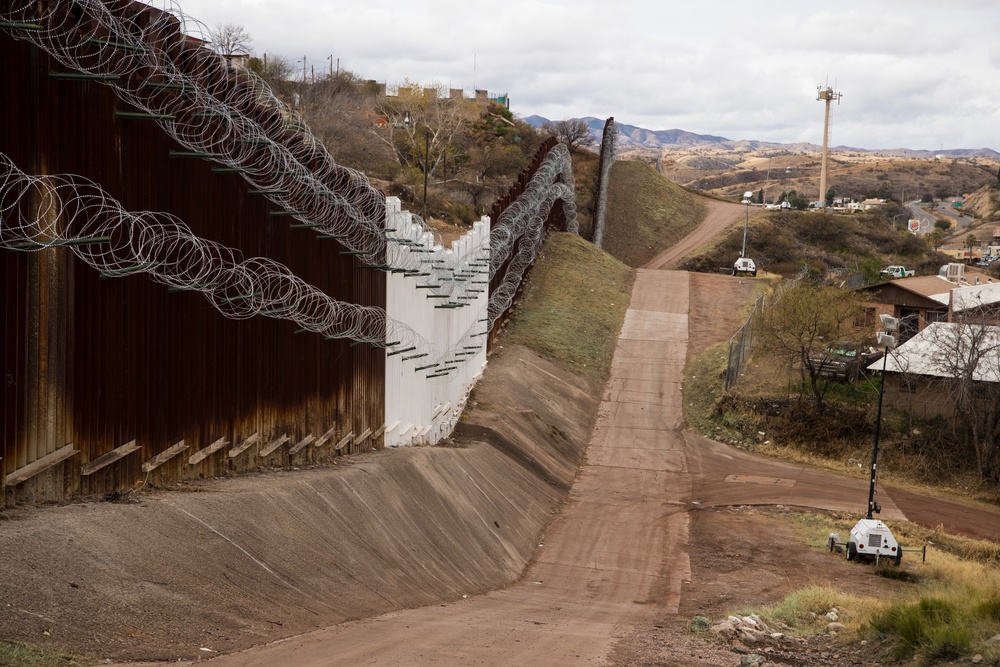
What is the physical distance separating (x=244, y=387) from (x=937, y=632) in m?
10.0

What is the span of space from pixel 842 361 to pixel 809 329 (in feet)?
6.87

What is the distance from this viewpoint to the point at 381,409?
2227 cm

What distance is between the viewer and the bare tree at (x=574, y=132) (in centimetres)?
9484

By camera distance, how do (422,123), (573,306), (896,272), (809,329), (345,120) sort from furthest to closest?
(422,123), (896,272), (345,120), (573,306), (809,329)

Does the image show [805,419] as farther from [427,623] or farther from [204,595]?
[204,595]

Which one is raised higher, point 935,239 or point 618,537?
point 935,239

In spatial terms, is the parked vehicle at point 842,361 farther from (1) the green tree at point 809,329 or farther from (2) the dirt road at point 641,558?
(2) the dirt road at point 641,558

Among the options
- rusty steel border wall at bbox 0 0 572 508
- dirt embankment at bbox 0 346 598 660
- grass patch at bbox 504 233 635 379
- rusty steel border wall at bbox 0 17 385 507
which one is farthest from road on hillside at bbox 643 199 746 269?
rusty steel border wall at bbox 0 17 385 507

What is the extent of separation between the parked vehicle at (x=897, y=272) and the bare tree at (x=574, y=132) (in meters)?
29.3

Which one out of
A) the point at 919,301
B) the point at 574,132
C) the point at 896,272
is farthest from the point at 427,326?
the point at 574,132

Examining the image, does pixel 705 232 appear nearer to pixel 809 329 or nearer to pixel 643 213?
pixel 643 213

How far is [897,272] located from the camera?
2985 inches

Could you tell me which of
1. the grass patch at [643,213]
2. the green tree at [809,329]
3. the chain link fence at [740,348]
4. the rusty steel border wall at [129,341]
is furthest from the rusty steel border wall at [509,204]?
the rusty steel border wall at [129,341]

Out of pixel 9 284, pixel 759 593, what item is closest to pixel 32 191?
pixel 9 284
